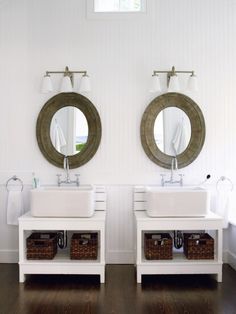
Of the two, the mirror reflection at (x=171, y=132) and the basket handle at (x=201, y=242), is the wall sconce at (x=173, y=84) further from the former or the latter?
the basket handle at (x=201, y=242)

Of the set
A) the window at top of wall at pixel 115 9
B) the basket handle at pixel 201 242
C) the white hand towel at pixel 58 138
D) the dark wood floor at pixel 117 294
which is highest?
the window at top of wall at pixel 115 9

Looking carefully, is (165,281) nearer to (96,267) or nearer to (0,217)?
(96,267)

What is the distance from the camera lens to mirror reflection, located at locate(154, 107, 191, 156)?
13.6ft

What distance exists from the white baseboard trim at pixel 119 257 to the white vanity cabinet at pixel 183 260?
54cm

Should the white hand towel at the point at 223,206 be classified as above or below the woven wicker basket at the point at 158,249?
above

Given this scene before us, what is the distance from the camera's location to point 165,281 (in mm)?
3652

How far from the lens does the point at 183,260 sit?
144 inches

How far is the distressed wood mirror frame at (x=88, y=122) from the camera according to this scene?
4133 millimetres

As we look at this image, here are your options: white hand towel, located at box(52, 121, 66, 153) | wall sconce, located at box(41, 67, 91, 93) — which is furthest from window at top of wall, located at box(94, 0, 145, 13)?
white hand towel, located at box(52, 121, 66, 153)

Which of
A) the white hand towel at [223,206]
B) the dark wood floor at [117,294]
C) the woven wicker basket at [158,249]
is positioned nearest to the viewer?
the dark wood floor at [117,294]

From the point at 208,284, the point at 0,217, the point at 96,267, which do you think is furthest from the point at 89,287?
the point at 0,217

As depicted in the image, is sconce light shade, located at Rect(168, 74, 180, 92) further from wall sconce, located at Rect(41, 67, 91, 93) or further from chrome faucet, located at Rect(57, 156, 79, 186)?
chrome faucet, located at Rect(57, 156, 79, 186)

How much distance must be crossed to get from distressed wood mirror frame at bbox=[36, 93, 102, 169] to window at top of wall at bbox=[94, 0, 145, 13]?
1025 millimetres

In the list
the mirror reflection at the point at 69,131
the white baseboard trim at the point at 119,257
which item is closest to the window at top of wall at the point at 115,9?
the mirror reflection at the point at 69,131
